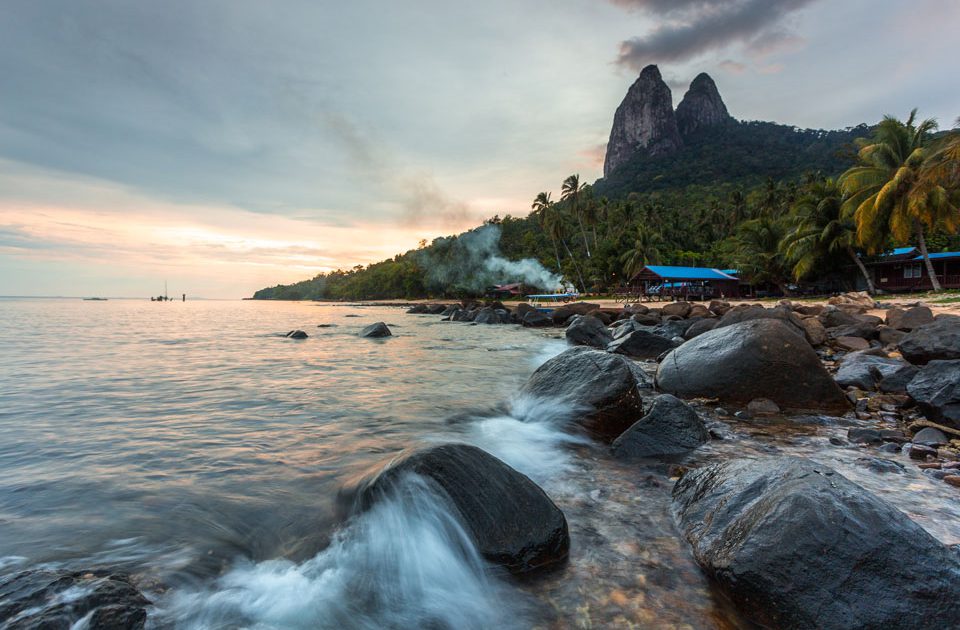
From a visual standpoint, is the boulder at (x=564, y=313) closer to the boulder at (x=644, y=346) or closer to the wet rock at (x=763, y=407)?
the boulder at (x=644, y=346)

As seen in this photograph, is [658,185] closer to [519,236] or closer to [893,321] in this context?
[519,236]

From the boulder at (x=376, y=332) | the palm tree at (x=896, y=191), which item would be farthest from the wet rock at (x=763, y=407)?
the palm tree at (x=896, y=191)

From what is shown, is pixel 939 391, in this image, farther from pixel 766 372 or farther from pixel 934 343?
pixel 934 343

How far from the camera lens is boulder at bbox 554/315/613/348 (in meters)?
17.1

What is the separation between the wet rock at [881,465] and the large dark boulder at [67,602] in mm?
6236

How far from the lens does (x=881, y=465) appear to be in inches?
181

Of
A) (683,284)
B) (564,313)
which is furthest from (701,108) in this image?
(564,313)

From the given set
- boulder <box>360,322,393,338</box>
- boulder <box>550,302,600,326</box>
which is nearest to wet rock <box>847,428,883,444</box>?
boulder <box>360,322,393,338</box>

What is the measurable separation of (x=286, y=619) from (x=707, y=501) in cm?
307

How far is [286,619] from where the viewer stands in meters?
2.74

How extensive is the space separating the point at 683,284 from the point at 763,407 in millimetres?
40659

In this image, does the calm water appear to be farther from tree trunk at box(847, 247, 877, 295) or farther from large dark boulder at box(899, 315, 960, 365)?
tree trunk at box(847, 247, 877, 295)

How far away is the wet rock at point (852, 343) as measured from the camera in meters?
11.5

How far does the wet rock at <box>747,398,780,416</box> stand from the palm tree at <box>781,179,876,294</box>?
109ft
